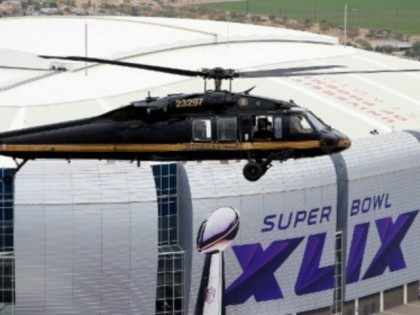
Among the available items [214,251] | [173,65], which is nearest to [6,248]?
[214,251]

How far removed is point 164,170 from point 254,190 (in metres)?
5.67

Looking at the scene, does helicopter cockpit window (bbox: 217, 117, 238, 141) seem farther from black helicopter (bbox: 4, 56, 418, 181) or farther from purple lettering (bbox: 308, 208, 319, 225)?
purple lettering (bbox: 308, 208, 319, 225)

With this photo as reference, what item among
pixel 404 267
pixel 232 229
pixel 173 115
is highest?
pixel 173 115

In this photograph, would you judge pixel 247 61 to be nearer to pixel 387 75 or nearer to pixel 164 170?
pixel 387 75

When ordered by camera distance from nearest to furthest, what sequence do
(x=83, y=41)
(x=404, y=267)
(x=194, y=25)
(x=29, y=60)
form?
(x=404, y=267), (x=29, y=60), (x=83, y=41), (x=194, y=25)

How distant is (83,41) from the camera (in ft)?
379

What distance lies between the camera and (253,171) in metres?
53.1

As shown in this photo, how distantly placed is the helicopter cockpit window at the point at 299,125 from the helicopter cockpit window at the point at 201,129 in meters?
3.35

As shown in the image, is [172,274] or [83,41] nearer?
[172,274]

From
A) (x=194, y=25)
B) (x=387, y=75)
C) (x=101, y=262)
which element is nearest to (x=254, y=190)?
(x=101, y=262)

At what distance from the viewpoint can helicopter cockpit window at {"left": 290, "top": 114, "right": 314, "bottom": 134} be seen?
54500 millimetres

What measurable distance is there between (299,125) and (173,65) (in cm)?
5432

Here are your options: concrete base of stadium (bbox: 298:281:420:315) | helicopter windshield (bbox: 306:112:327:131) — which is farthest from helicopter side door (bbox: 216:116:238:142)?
concrete base of stadium (bbox: 298:281:420:315)

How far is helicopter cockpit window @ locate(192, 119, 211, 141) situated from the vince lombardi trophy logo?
3008 cm
